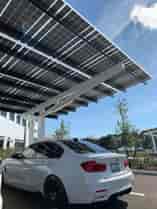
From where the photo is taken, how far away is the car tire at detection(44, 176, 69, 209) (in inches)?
170

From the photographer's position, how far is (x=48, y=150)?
505cm

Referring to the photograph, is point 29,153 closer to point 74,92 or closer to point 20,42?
point 20,42

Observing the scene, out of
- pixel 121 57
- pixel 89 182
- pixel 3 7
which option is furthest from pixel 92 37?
pixel 89 182

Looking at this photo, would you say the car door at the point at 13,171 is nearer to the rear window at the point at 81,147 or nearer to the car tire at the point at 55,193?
the car tire at the point at 55,193

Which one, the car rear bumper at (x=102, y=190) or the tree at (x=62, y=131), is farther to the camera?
the tree at (x=62, y=131)

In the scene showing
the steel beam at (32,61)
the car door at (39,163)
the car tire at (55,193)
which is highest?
the steel beam at (32,61)

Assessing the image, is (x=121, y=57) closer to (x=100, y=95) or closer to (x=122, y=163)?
(x=100, y=95)

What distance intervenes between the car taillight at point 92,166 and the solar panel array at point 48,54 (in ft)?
14.5

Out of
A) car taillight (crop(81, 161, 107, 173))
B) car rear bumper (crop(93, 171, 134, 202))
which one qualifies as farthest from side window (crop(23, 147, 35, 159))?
car rear bumper (crop(93, 171, 134, 202))

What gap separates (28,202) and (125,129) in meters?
11.9

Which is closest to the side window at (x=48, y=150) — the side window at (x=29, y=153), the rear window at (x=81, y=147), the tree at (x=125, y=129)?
the side window at (x=29, y=153)

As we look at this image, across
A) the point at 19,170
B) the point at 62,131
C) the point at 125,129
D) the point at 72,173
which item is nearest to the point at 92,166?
the point at 72,173

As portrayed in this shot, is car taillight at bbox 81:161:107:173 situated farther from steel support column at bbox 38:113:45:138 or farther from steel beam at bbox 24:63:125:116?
steel support column at bbox 38:113:45:138

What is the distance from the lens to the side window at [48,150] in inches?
188
